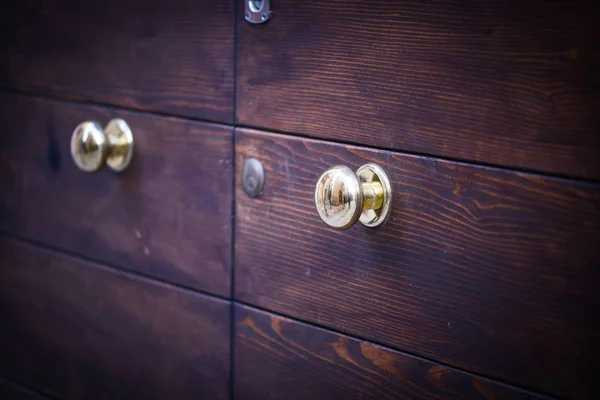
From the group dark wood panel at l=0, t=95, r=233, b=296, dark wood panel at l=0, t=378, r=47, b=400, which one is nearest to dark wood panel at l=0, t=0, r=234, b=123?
dark wood panel at l=0, t=95, r=233, b=296

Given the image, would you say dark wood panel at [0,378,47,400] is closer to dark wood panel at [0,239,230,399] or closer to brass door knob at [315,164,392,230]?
dark wood panel at [0,239,230,399]

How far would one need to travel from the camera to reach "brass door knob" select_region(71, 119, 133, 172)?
0.64m

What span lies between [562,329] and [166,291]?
15.6 inches

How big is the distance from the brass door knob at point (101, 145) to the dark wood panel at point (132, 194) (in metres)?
0.01

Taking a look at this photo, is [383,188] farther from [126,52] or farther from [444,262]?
[126,52]

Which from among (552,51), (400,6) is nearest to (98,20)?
(400,6)

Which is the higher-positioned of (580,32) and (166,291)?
(580,32)

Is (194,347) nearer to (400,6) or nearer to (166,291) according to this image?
(166,291)

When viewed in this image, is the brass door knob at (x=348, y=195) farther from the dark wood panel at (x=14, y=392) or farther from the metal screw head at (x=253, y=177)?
the dark wood panel at (x=14, y=392)

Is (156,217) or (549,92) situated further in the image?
(156,217)

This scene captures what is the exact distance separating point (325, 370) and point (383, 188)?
181mm

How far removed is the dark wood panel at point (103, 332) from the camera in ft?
2.20

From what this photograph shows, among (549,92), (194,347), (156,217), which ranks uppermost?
(549,92)

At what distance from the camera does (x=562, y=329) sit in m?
0.45
